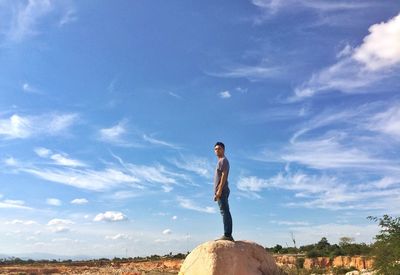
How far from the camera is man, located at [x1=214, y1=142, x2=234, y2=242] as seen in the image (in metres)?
10.7

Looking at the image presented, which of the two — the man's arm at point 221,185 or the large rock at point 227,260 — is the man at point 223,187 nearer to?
the man's arm at point 221,185

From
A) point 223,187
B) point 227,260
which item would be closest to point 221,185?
point 223,187

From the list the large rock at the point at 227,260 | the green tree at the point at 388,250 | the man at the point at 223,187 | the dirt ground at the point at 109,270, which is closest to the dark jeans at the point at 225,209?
the man at the point at 223,187

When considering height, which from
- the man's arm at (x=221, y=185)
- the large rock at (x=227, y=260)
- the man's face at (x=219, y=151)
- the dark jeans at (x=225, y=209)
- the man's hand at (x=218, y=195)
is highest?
the man's face at (x=219, y=151)

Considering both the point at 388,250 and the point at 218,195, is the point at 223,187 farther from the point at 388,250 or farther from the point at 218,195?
the point at 388,250

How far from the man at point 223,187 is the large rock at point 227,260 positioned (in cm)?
34

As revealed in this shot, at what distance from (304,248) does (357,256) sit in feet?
64.0

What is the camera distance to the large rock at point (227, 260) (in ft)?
33.9

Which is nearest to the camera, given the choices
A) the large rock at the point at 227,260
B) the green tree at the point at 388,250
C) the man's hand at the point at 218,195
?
the large rock at the point at 227,260

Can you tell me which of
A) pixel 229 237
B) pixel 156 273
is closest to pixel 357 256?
pixel 156 273

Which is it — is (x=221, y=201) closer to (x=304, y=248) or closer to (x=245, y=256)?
(x=245, y=256)

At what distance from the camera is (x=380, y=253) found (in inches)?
810

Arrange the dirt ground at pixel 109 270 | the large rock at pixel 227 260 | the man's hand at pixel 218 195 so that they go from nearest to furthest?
the large rock at pixel 227 260
the man's hand at pixel 218 195
the dirt ground at pixel 109 270

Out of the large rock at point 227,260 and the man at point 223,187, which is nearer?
the large rock at point 227,260
